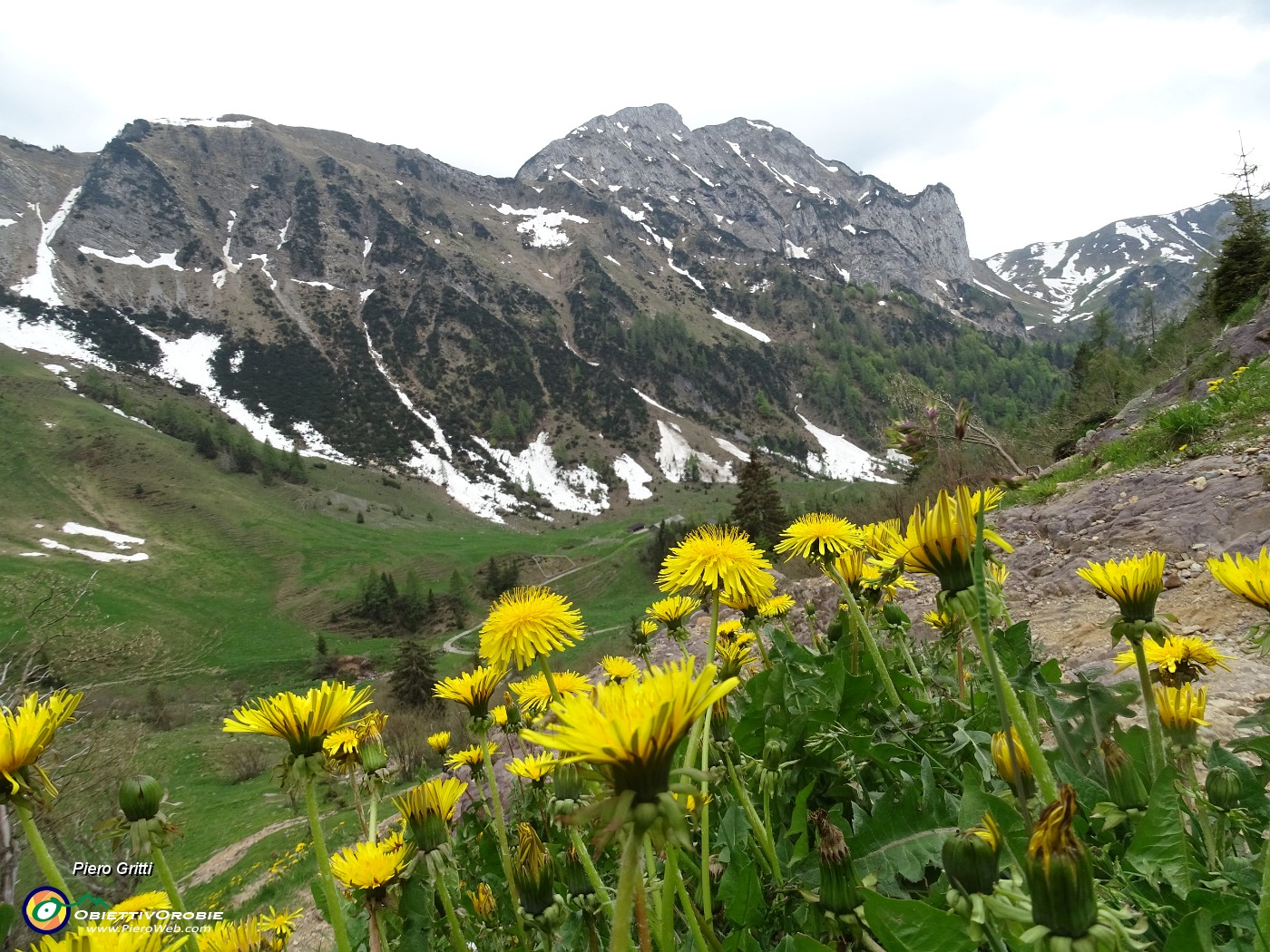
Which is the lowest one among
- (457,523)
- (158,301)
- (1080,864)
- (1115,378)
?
(457,523)

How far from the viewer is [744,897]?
1.78m

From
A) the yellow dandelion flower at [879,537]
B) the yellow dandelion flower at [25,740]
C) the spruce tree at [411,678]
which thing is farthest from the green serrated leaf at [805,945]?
the spruce tree at [411,678]

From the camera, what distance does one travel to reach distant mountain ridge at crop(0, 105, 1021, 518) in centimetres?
12388

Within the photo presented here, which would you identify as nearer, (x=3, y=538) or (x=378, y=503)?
(x=3, y=538)

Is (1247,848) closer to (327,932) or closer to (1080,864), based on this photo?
(1080,864)

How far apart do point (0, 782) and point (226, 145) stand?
9359 inches

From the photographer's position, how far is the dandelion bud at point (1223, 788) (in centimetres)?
160

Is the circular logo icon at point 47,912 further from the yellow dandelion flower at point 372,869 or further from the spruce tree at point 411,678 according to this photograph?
the spruce tree at point 411,678

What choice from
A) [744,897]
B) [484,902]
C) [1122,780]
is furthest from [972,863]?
[484,902]

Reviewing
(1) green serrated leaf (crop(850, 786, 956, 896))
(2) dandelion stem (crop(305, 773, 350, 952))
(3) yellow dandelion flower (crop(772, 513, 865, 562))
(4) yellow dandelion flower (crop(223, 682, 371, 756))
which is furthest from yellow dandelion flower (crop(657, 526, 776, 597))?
(2) dandelion stem (crop(305, 773, 350, 952))

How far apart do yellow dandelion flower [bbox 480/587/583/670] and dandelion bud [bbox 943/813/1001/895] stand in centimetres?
153

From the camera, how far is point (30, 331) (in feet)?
380

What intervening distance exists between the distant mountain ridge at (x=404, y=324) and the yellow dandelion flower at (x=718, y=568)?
109703 mm

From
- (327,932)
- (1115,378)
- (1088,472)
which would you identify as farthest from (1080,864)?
(1115,378)
